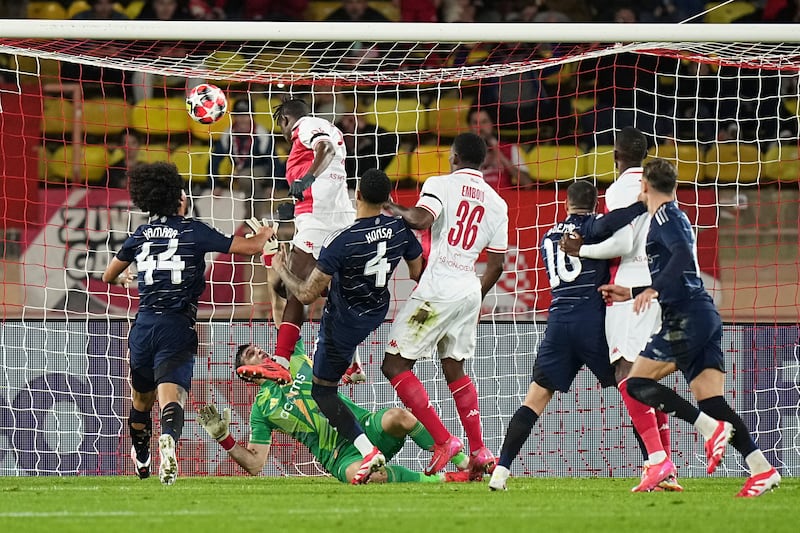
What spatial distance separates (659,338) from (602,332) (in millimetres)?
774

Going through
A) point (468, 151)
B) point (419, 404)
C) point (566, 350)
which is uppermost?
point (468, 151)

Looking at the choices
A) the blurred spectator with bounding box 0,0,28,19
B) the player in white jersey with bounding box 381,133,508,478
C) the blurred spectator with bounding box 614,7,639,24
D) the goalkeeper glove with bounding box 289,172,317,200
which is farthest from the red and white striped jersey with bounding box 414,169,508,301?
the blurred spectator with bounding box 0,0,28,19

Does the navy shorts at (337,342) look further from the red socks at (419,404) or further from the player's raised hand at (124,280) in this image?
the player's raised hand at (124,280)

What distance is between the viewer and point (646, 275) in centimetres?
770

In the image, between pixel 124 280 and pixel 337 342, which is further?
pixel 124 280

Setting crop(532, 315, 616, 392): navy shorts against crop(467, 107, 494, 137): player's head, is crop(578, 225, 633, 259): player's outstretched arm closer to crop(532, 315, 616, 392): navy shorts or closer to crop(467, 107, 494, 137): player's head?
crop(532, 315, 616, 392): navy shorts

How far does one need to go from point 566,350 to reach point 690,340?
1.01 metres

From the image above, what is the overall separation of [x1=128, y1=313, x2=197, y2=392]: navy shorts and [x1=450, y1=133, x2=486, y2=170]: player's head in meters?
2.04

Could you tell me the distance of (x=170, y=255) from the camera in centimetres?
782

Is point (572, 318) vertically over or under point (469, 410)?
over

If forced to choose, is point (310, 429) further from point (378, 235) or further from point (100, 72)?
point (100, 72)

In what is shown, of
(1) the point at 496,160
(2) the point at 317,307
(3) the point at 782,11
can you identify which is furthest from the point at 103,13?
(3) the point at 782,11

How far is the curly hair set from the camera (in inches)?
310

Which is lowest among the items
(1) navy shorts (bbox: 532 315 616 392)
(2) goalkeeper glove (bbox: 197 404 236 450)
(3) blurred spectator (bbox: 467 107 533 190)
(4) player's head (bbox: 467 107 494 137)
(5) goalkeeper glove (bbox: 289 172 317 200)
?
(2) goalkeeper glove (bbox: 197 404 236 450)
